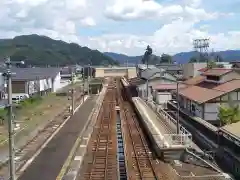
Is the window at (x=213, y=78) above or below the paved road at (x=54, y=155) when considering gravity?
above

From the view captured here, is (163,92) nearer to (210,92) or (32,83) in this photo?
(210,92)

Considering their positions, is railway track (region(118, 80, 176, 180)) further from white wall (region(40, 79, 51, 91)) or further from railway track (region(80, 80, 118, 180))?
white wall (region(40, 79, 51, 91))

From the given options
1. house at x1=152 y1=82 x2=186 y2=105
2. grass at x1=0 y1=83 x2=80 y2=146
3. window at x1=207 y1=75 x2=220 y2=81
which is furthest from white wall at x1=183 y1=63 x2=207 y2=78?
grass at x1=0 y1=83 x2=80 y2=146

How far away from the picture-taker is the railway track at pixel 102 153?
1855cm

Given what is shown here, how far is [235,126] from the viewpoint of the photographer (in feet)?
73.0

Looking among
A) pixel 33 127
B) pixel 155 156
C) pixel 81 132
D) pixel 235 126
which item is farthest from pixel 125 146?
pixel 33 127

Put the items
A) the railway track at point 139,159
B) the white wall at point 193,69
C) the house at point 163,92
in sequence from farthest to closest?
the white wall at point 193,69, the house at point 163,92, the railway track at point 139,159

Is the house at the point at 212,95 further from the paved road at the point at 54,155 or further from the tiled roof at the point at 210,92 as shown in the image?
the paved road at the point at 54,155

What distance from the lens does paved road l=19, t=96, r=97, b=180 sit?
17.6 metres

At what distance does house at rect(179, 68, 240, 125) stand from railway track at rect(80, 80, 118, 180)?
7.71m

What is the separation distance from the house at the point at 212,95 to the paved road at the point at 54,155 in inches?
411

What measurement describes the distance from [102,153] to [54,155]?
3163 millimetres

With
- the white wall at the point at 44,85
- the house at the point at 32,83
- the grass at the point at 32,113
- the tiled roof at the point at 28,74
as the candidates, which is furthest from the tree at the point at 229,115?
the white wall at the point at 44,85

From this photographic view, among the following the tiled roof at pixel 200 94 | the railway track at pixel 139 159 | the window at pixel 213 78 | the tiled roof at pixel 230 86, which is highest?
the window at pixel 213 78
